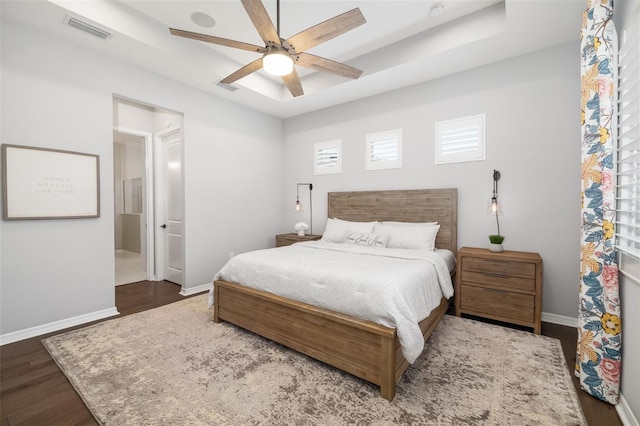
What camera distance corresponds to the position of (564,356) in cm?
226

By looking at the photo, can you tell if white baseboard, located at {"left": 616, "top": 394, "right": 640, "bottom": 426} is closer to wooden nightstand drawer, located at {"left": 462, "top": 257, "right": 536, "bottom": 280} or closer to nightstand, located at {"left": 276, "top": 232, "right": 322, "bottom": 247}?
wooden nightstand drawer, located at {"left": 462, "top": 257, "right": 536, "bottom": 280}

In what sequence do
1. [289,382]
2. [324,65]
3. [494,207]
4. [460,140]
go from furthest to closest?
[460,140] → [494,207] → [324,65] → [289,382]

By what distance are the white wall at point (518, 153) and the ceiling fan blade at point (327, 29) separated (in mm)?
2175

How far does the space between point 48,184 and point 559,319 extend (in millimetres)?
5423

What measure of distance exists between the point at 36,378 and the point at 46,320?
38.3 inches

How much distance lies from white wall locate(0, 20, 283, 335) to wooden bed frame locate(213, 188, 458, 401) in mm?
1420

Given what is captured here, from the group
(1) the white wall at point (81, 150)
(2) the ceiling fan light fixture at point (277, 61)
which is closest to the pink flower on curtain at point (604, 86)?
(2) the ceiling fan light fixture at point (277, 61)

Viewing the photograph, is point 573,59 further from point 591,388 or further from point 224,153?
point 224,153

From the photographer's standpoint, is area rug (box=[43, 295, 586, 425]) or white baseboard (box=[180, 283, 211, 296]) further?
white baseboard (box=[180, 283, 211, 296])

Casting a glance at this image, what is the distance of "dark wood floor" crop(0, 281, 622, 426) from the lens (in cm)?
162

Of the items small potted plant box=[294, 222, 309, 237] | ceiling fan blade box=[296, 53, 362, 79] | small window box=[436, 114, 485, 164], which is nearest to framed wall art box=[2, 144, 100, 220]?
ceiling fan blade box=[296, 53, 362, 79]

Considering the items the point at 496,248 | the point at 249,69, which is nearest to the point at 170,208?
the point at 249,69

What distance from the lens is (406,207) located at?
151 inches

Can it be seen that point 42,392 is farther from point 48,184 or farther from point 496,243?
point 496,243
